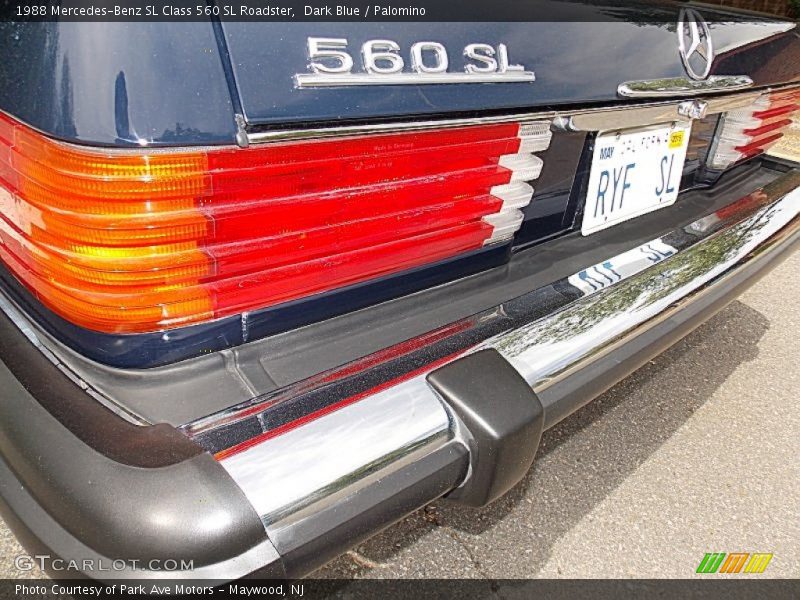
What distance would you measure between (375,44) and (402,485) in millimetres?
749

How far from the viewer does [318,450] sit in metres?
0.99

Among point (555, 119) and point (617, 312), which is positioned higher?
point (555, 119)

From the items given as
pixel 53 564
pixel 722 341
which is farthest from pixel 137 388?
pixel 722 341

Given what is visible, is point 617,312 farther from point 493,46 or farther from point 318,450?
point 318,450

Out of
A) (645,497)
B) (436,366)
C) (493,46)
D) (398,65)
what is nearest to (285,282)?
(436,366)

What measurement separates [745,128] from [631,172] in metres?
0.82

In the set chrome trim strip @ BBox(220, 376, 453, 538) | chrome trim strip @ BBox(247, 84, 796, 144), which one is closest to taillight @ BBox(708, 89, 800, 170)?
chrome trim strip @ BBox(247, 84, 796, 144)

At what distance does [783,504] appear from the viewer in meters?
2.04

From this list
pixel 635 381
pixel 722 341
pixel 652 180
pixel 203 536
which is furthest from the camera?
pixel 722 341

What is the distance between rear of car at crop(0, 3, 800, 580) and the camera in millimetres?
907

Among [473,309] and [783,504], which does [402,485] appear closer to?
[473,309]

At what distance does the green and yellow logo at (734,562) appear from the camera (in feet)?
5.89
